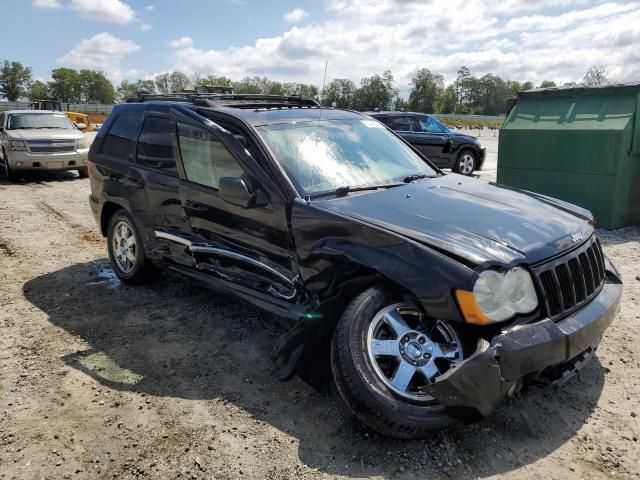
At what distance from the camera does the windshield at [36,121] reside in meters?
12.8

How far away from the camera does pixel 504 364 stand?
253 centimetres

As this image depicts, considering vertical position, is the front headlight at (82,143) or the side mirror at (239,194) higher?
the front headlight at (82,143)

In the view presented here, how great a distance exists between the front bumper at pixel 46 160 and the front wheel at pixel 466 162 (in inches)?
371

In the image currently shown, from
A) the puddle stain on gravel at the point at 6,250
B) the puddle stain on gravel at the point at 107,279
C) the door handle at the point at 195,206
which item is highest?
the door handle at the point at 195,206

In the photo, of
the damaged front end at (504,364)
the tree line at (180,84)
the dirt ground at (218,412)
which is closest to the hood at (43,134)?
the dirt ground at (218,412)

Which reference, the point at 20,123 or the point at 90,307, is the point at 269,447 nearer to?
the point at 90,307

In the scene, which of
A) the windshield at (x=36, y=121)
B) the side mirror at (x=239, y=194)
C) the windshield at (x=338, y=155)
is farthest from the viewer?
the windshield at (x=36, y=121)

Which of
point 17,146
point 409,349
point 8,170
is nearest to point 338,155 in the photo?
point 409,349

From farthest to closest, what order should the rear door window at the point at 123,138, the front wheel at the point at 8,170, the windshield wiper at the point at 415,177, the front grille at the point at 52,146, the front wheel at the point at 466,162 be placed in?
the front wheel at the point at 466,162 → the front wheel at the point at 8,170 → the front grille at the point at 52,146 → the rear door window at the point at 123,138 → the windshield wiper at the point at 415,177

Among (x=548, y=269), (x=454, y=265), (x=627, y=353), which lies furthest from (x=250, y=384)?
(x=627, y=353)

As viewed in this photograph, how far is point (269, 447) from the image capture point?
279 centimetres

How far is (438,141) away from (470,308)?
1190cm

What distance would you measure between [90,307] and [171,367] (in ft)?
5.01

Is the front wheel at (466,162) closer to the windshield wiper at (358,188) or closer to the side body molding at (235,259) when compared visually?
the windshield wiper at (358,188)
